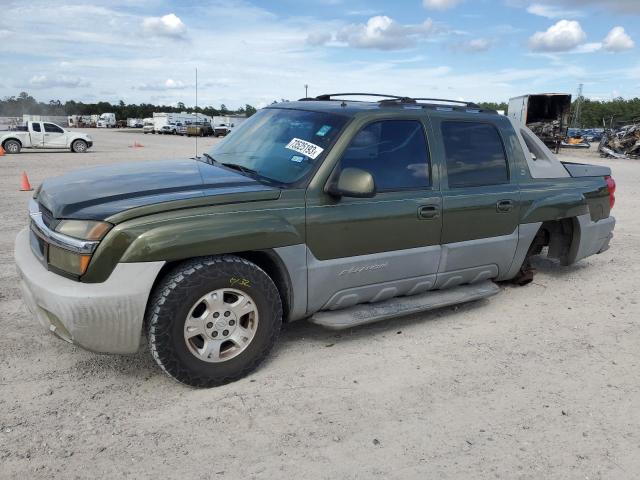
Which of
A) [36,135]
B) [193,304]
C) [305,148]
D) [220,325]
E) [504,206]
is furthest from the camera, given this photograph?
[36,135]

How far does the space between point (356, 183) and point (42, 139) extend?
2445 centimetres

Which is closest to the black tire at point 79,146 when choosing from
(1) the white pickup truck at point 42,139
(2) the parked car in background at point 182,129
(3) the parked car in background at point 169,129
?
(1) the white pickup truck at point 42,139

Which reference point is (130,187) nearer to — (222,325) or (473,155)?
(222,325)

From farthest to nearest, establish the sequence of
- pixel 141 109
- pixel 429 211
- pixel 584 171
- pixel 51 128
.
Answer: pixel 141 109, pixel 51 128, pixel 584 171, pixel 429 211

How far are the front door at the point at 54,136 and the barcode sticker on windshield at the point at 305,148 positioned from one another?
2353 cm

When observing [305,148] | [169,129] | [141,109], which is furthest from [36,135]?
[141,109]

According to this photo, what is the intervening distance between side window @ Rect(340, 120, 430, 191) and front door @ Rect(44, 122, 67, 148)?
2377 centimetres

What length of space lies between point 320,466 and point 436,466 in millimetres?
573

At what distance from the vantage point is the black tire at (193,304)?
3113mm

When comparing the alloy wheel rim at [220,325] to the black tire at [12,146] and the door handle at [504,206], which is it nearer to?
the door handle at [504,206]

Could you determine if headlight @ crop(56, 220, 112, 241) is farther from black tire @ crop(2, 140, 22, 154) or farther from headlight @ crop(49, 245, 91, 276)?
black tire @ crop(2, 140, 22, 154)

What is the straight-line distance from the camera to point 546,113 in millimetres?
29359

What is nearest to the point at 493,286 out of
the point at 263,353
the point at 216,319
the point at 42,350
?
the point at 263,353

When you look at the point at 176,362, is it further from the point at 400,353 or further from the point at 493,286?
the point at 493,286
